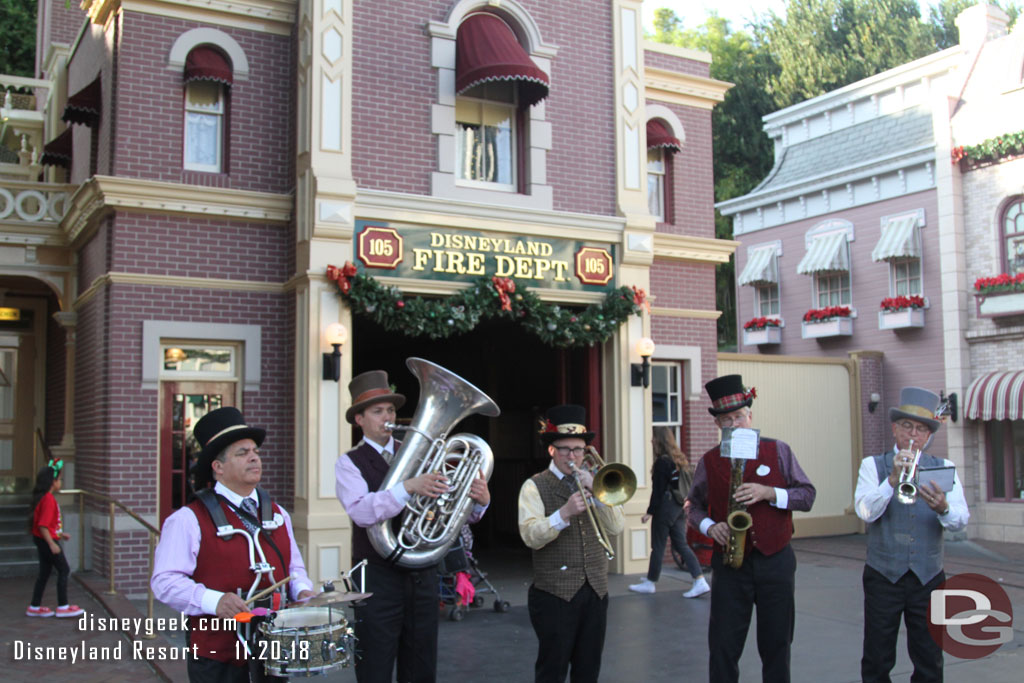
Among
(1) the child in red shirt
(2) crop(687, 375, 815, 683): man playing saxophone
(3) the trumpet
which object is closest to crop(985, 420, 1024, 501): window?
(3) the trumpet

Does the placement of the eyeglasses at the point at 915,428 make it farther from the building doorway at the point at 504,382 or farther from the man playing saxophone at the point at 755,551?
the building doorway at the point at 504,382

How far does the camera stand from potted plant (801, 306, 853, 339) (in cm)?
1909

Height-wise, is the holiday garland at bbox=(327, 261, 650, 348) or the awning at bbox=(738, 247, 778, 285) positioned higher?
the awning at bbox=(738, 247, 778, 285)

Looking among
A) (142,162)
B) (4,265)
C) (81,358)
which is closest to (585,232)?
(142,162)

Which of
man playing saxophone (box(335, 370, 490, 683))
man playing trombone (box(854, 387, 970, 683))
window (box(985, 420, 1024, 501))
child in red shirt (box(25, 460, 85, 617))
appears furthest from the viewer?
window (box(985, 420, 1024, 501))

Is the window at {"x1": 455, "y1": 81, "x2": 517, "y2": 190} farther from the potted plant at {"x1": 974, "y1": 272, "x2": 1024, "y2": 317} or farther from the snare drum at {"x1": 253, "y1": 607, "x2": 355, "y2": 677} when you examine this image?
the potted plant at {"x1": 974, "y1": 272, "x2": 1024, "y2": 317}

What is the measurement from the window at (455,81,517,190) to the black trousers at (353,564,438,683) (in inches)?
280

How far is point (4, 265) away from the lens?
482 inches

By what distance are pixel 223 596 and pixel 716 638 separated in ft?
10.0

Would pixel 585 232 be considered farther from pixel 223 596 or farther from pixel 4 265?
pixel 223 596

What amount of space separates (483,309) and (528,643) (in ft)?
13.2

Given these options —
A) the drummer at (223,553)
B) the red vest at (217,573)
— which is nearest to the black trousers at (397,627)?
the drummer at (223,553)

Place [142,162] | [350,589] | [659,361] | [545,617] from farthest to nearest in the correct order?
1. [659,361]
2. [142,162]
3. [545,617]
4. [350,589]

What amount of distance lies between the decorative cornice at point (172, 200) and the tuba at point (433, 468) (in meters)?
5.96
